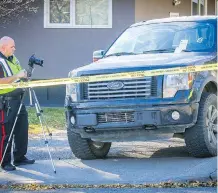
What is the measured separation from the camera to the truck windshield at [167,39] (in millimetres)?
8227

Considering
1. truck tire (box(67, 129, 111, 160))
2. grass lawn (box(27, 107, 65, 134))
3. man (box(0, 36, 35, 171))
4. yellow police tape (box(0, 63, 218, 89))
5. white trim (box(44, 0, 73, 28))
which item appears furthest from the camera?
white trim (box(44, 0, 73, 28))

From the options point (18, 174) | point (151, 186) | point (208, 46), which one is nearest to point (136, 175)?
point (151, 186)

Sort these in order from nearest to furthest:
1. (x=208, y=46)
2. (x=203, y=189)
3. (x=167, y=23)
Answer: (x=203, y=189), (x=208, y=46), (x=167, y=23)

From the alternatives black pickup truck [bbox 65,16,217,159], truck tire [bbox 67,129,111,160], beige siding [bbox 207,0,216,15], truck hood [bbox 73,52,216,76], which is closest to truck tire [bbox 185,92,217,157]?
black pickup truck [bbox 65,16,217,159]

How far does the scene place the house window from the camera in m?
16.0

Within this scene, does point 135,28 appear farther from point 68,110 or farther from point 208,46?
point 68,110

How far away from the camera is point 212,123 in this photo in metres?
7.57

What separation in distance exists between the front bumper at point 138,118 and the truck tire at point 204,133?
131 mm

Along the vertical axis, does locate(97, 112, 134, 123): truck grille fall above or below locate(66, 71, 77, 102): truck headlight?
below

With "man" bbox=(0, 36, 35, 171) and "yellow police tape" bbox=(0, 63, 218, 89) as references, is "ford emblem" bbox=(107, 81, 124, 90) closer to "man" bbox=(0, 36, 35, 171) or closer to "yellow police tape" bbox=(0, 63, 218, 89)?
"yellow police tape" bbox=(0, 63, 218, 89)

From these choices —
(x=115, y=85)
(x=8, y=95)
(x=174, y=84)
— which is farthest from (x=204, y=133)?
(x=8, y=95)

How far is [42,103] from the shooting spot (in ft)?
51.5

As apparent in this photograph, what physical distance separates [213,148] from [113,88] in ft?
5.04

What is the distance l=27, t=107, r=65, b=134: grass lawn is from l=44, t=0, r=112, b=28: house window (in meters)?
2.92
